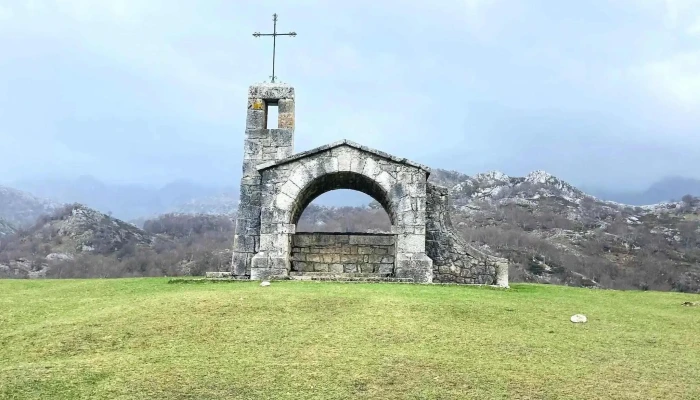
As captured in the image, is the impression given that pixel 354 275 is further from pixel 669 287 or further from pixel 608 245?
pixel 608 245

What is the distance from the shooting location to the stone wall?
16750mm

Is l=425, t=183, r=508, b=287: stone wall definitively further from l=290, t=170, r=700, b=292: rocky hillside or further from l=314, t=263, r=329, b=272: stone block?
l=290, t=170, r=700, b=292: rocky hillside

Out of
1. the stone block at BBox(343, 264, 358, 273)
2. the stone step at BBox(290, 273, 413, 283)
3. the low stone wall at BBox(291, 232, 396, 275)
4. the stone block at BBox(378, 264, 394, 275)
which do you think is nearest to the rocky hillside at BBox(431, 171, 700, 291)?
the low stone wall at BBox(291, 232, 396, 275)

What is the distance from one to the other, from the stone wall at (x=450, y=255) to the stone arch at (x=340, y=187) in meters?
1.32

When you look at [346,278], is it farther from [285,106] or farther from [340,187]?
[285,106]

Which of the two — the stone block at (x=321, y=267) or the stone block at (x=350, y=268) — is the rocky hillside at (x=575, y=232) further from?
the stone block at (x=321, y=267)

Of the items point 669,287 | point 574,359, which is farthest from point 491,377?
point 669,287

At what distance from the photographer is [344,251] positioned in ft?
61.7

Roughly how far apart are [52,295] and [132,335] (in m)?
4.75

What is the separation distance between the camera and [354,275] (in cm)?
1650

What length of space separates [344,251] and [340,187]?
1938mm

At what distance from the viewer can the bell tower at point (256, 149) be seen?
58.5 ft

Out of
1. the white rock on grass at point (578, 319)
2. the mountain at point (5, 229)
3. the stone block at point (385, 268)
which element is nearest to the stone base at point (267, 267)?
the stone block at point (385, 268)

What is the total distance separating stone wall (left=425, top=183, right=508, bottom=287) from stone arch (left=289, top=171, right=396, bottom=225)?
1.32 meters
